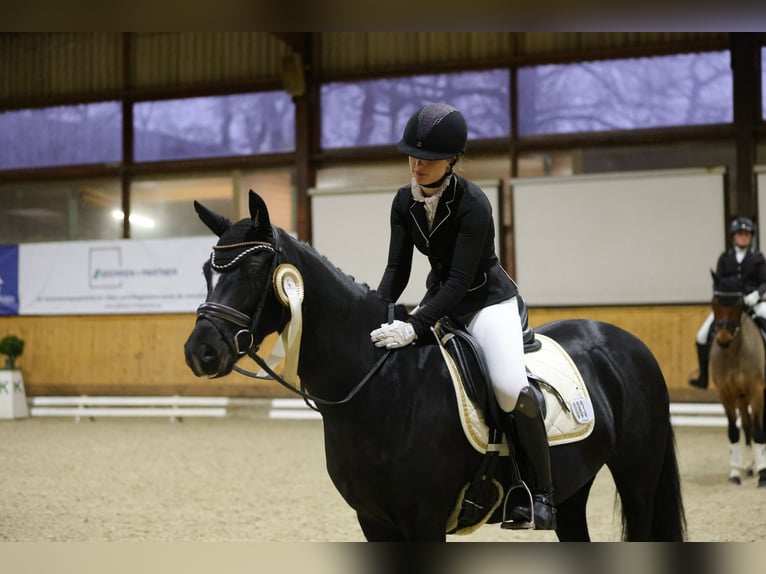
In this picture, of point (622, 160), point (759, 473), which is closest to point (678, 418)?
point (759, 473)

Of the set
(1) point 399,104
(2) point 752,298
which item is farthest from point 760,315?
(1) point 399,104

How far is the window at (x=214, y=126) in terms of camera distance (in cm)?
962

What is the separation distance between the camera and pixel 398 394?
191 centimetres

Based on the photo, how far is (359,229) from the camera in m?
8.45

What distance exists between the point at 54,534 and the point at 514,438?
93.9 inches

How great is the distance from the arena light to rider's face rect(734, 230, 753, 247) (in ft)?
23.9

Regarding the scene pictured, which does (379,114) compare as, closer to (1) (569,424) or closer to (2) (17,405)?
(2) (17,405)

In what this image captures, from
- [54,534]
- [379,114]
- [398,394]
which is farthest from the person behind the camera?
[379,114]

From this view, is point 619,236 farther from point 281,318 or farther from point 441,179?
point 281,318

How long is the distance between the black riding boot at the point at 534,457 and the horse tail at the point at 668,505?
0.75 m

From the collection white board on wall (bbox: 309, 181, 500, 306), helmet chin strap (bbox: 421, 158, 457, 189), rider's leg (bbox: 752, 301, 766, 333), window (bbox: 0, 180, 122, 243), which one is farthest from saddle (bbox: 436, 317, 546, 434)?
white board on wall (bbox: 309, 181, 500, 306)

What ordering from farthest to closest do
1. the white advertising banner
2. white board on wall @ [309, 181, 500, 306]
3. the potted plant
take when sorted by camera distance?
white board on wall @ [309, 181, 500, 306] < the white advertising banner < the potted plant

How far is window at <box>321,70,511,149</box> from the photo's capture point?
9008 millimetres

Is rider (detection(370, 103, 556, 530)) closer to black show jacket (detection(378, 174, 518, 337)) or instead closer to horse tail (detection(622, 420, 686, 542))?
black show jacket (detection(378, 174, 518, 337))
